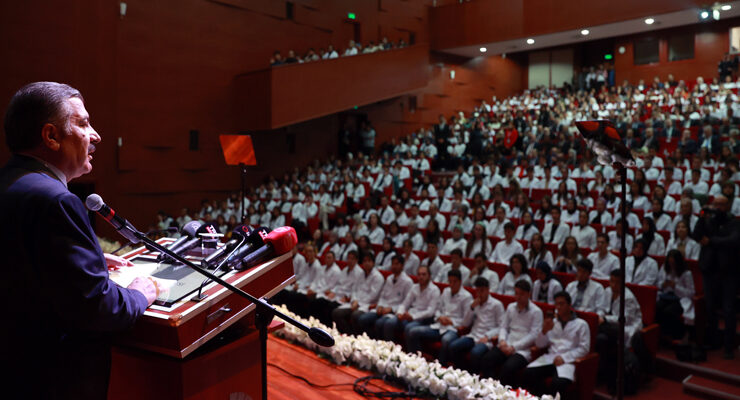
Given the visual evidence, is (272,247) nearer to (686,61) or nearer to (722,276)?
(722,276)

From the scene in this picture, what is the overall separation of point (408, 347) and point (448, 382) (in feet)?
4.31

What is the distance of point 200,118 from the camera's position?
7262 millimetres

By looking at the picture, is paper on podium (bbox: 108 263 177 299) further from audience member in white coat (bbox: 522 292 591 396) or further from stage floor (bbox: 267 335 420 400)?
audience member in white coat (bbox: 522 292 591 396)

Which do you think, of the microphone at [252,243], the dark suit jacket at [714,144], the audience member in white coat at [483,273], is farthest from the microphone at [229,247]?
the dark suit jacket at [714,144]

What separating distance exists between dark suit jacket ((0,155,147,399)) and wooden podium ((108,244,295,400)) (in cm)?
10

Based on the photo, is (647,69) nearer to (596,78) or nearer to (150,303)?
(596,78)

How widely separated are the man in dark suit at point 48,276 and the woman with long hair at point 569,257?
3234 millimetres

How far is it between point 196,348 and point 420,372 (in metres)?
1.16

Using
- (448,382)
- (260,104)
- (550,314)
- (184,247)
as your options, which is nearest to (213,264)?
(184,247)

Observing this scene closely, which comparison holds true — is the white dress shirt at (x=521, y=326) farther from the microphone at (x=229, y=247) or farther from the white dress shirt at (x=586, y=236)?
the microphone at (x=229, y=247)

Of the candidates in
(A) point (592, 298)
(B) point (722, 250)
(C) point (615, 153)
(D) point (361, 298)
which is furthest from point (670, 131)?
(C) point (615, 153)

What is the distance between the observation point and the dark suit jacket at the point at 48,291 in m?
0.70

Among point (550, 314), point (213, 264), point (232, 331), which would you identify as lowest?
point (550, 314)

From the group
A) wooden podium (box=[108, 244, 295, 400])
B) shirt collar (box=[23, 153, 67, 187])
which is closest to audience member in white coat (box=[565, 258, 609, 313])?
wooden podium (box=[108, 244, 295, 400])
